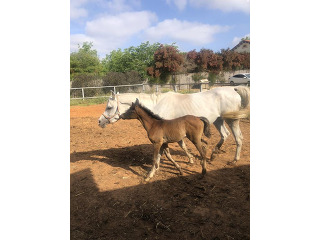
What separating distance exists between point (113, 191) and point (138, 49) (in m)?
15.2

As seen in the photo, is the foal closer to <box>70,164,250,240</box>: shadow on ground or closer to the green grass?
<box>70,164,250,240</box>: shadow on ground

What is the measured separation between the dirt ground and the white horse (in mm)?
658

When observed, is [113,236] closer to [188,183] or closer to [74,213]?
[74,213]

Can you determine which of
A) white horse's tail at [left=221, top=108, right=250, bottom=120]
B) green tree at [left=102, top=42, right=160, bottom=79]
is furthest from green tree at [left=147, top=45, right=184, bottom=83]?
white horse's tail at [left=221, top=108, right=250, bottom=120]

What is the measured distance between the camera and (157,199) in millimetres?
2592

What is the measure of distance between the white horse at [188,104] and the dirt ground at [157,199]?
66 cm

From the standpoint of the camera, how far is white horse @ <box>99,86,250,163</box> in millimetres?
3490

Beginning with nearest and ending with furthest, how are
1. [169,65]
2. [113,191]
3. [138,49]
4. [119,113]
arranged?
[113,191] → [119,113] → [169,65] → [138,49]

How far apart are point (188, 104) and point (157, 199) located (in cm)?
183

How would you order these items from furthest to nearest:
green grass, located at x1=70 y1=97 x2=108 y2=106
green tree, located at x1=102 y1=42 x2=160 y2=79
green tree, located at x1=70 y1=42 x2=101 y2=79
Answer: green tree, located at x1=70 y1=42 x2=101 y2=79 < green tree, located at x1=102 y1=42 x2=160 y2=79 < green grass, located at x1=70 y1=97 x2=108 y2=106

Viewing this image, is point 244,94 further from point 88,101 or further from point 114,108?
point 88,101

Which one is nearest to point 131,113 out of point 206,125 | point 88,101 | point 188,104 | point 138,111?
point 138,111

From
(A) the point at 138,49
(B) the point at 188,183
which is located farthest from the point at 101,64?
(B) the point at 188,183
